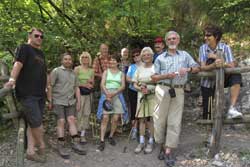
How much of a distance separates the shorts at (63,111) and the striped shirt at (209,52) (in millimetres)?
2434

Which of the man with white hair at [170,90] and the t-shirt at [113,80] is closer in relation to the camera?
the man with white hair at [170,90]

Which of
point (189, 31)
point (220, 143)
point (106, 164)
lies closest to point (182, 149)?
point (220, 143)

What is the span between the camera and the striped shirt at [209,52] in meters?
6.05

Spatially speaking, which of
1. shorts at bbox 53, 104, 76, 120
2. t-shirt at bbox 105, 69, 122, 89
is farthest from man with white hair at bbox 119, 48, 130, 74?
shorts at bbox 53, 104, 76, 120

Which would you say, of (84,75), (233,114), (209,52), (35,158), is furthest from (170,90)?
(35,158)

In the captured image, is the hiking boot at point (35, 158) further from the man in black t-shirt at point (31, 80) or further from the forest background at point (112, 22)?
the forest background at point (112, 22)

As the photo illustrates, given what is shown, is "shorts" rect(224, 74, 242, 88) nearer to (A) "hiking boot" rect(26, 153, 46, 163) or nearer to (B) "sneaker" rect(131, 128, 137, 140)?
(B) "sneaker" rect(131, 128, 137, 140)

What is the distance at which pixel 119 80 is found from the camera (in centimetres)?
692

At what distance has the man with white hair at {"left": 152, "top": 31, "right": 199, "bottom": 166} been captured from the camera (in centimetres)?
579

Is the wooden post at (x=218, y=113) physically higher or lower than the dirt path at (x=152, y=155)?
higher

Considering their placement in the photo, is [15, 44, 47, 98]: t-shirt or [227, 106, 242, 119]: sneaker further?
[227, 106, 242, 119]: sneaker

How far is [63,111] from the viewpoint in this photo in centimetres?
657

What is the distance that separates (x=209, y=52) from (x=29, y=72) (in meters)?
2.99

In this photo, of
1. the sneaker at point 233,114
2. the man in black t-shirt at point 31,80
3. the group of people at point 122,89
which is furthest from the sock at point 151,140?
the man in black t-shirt at point 31,80
